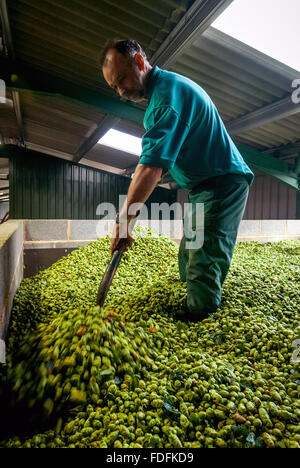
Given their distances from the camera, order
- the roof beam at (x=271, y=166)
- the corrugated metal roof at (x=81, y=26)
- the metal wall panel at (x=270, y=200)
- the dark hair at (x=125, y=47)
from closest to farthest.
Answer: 1. the dark hair at (x=125, y=47)
2. the corrugated metal roof at (x=81, y=26)
3. the roof beam at (x=271, y=166)
4. the metal wall panel at (x=270, y=200)

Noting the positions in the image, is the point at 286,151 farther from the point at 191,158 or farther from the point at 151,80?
the point at 151,80

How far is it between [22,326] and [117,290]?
1070 mm

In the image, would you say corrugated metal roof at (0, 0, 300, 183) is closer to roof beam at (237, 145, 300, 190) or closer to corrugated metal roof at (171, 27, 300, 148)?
corrugated metal roof at (171, 27, 300, 148)

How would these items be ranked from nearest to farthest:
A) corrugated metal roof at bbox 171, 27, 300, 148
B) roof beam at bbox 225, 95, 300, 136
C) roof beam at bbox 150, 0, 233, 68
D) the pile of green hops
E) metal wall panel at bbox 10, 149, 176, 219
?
the pile of green hops, roof beam at bbox 150, 0, 233, 68, corrugated metal roof at bbox 171, 27, 300, 148, roof beam at bbox 225, 95, 300, 136, metal wall panel at bbox 10, 149, 176, 219

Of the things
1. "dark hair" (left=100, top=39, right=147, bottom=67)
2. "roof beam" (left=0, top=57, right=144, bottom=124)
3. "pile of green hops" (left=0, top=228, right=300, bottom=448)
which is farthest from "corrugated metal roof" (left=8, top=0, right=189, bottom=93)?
"pile of green hops" (left=0, top=228, right=300, bottom=448)

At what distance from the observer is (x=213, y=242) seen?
227 centimetres

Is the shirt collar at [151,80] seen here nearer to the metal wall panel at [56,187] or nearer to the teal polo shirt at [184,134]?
the teal polo shirt at [184,134]

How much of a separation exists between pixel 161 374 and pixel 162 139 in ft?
4.69

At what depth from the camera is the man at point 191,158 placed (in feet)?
5.58

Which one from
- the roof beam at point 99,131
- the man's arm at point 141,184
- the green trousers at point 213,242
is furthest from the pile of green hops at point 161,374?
the roof beam at point 99,131

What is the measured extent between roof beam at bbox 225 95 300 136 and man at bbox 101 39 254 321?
2.14 metres

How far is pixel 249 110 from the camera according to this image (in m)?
4.33

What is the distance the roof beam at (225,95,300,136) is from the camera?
376 cm

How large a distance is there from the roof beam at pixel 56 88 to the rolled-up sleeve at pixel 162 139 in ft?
8.12
